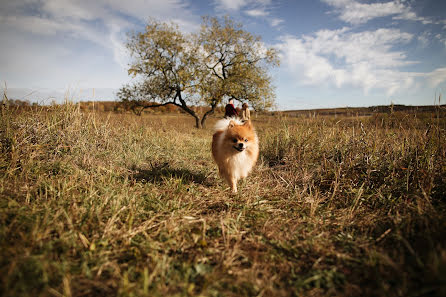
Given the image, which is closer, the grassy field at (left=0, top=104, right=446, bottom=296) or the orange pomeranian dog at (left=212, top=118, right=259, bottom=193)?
the grassy field at (left=0, top=104, right=446, bottom=296)

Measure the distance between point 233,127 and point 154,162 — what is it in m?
2.29

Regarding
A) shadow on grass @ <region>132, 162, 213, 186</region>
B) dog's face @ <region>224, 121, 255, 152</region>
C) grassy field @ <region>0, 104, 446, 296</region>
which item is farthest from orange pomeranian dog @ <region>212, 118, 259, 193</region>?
shadow on grass @ <region>132, 162, 213, 186</region>

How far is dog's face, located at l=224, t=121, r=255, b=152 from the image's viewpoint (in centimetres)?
369

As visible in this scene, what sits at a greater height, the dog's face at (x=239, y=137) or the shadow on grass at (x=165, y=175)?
the dog's face at (x=239, y=137)

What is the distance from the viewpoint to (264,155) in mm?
5875

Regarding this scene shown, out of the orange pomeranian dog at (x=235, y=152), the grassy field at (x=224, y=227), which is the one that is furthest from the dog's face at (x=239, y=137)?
the grassy field at (x=224, y=227)

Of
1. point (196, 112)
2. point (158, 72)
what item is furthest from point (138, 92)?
point (196, 112)

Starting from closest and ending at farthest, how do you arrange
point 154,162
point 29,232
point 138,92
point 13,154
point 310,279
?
point 310,279 < point 29,232 < point 13,154 < point 154,162 < point 138,92

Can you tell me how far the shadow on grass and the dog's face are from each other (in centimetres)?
97

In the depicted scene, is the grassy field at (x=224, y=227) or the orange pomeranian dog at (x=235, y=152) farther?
the orange pomeranian dog at (x=235, y=152)

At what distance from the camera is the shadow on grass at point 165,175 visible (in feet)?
12.4

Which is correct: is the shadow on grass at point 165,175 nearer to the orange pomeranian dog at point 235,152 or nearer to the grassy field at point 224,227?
the grassy field at point 224,227

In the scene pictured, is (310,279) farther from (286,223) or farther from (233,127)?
(233,127)

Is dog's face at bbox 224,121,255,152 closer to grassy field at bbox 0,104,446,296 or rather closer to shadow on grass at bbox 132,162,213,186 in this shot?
grassy field at bbox 0,104,446,296
